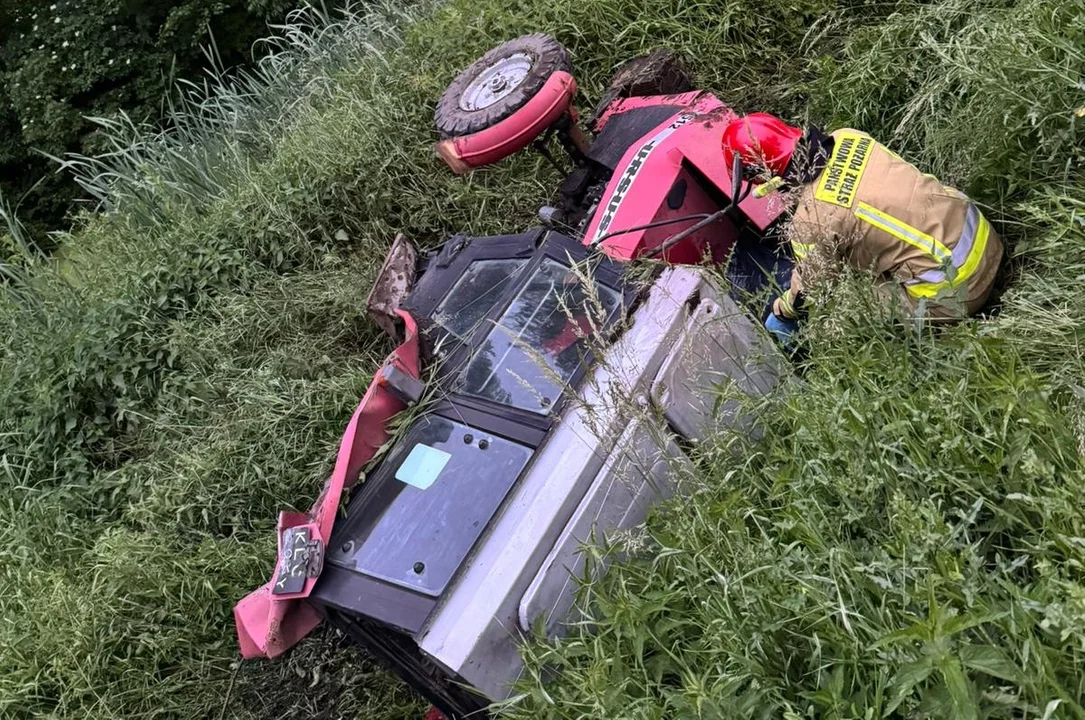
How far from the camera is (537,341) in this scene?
101 inches

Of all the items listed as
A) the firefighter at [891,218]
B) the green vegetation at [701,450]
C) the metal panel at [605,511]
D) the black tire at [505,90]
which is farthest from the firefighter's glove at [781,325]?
the black tire at [505,90]

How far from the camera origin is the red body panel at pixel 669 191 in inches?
113

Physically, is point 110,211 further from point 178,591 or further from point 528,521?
point 528,521

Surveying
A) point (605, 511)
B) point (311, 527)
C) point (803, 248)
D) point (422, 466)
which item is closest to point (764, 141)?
point (803, 248)

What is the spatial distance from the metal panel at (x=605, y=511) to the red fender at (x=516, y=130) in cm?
124

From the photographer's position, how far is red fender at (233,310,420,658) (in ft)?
7.34

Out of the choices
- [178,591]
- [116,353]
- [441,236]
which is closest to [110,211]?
[116,353]

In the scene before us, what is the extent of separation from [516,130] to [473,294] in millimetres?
592

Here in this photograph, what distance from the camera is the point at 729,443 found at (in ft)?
6.93

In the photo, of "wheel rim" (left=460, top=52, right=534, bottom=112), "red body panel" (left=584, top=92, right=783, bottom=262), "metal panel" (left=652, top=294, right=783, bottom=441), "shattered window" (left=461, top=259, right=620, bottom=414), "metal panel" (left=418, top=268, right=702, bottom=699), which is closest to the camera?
"metal panel" (left=418, top=268, right=702, bottom=699)

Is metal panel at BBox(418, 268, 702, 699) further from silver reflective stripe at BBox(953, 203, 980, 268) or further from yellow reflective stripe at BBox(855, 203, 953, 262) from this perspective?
silver reflective stripe at BBox(953, 203, 980, 268)

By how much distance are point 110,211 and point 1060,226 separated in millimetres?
5319

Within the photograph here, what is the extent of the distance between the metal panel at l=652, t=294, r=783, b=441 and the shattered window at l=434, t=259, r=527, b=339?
719mm

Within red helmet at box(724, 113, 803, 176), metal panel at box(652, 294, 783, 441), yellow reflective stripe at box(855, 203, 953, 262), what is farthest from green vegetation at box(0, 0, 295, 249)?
metal panel at box(652, 294, 783, 441)
